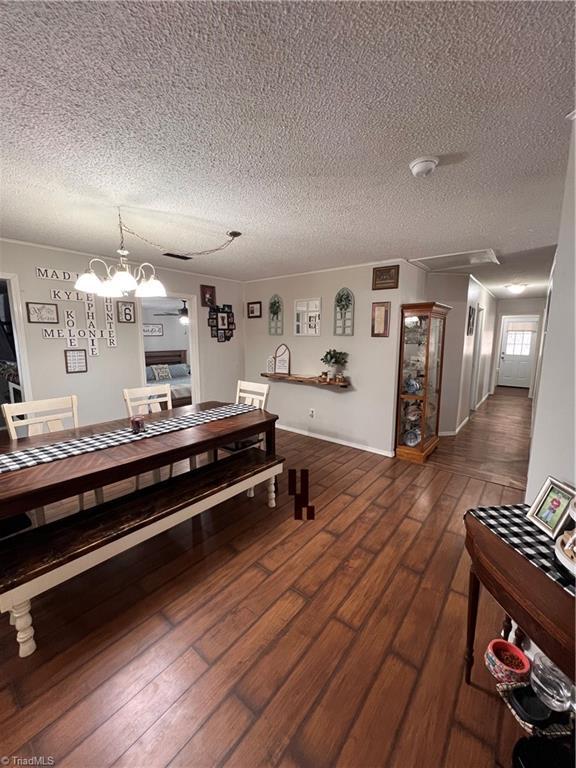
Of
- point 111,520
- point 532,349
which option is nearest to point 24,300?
point 111,520

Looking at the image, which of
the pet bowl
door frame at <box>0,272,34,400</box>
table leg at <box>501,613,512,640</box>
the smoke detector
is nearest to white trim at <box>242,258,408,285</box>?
the smoke detector

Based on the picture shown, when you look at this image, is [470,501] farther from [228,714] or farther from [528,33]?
[528,33]

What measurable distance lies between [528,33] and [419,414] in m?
3.35

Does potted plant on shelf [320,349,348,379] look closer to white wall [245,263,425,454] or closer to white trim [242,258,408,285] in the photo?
white wall [245,263,425,454]

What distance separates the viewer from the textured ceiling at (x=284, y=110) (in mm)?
864

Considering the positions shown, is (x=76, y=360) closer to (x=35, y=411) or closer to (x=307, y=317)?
(x=35, y=411)

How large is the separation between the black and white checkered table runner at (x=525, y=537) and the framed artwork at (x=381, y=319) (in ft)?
8.55

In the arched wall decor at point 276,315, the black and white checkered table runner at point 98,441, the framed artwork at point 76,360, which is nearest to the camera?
the black and white checkered table runner at point 98,441

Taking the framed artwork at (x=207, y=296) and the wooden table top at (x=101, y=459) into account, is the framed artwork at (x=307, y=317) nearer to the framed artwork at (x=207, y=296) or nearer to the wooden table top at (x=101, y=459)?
the framed artwork at (x=207, y=296)

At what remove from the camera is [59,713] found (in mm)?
1221

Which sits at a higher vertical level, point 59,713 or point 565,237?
point 565,237

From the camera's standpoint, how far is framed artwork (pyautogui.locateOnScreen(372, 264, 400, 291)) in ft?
11.9

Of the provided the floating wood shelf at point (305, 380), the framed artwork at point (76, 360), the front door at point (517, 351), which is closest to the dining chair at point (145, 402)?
the framed artwork at point (76, 360)

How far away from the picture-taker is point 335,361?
13.5ft
